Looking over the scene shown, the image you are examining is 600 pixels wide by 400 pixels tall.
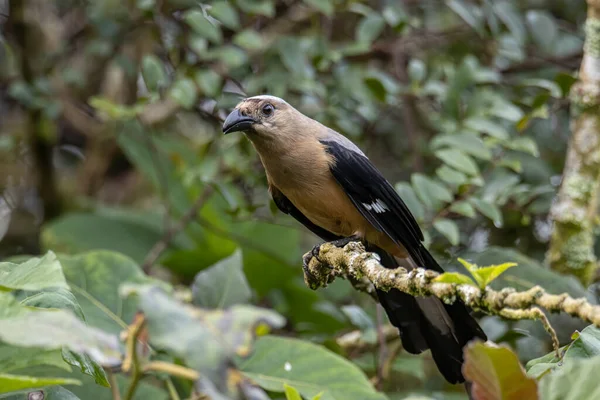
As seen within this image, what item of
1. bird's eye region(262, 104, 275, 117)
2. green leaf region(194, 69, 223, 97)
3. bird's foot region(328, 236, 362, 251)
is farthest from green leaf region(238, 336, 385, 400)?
green leaf region(194, 69, 223, 97)

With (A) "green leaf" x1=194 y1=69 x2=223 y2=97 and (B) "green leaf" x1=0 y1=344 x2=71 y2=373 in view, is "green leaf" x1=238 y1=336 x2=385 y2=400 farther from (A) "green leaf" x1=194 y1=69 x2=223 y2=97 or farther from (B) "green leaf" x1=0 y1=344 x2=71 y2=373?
(A) "green leaf" x1=194 y1=69 x2=223 y2=97

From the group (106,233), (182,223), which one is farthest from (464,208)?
(106,233)

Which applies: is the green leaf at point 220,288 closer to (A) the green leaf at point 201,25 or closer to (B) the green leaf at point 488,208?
(B) the green leaf at point 488,208

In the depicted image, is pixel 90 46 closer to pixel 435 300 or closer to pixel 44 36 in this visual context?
pixel 44 36

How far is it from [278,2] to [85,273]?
2.40 metres

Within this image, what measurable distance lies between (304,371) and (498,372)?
4.37 feet

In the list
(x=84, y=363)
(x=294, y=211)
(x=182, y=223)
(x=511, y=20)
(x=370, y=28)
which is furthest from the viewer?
(x=182, y=223)

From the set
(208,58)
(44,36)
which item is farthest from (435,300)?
(44,36)

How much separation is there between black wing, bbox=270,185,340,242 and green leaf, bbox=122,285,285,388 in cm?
241

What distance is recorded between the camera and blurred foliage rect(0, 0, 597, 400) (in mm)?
2729

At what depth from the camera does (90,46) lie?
4668mm

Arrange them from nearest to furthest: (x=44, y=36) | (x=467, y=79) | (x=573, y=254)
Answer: (x=573, y=254)
(x=467, y=79)
(x=44, y=36)

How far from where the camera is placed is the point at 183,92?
139 inches

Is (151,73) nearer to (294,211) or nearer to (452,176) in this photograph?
(294,211)
